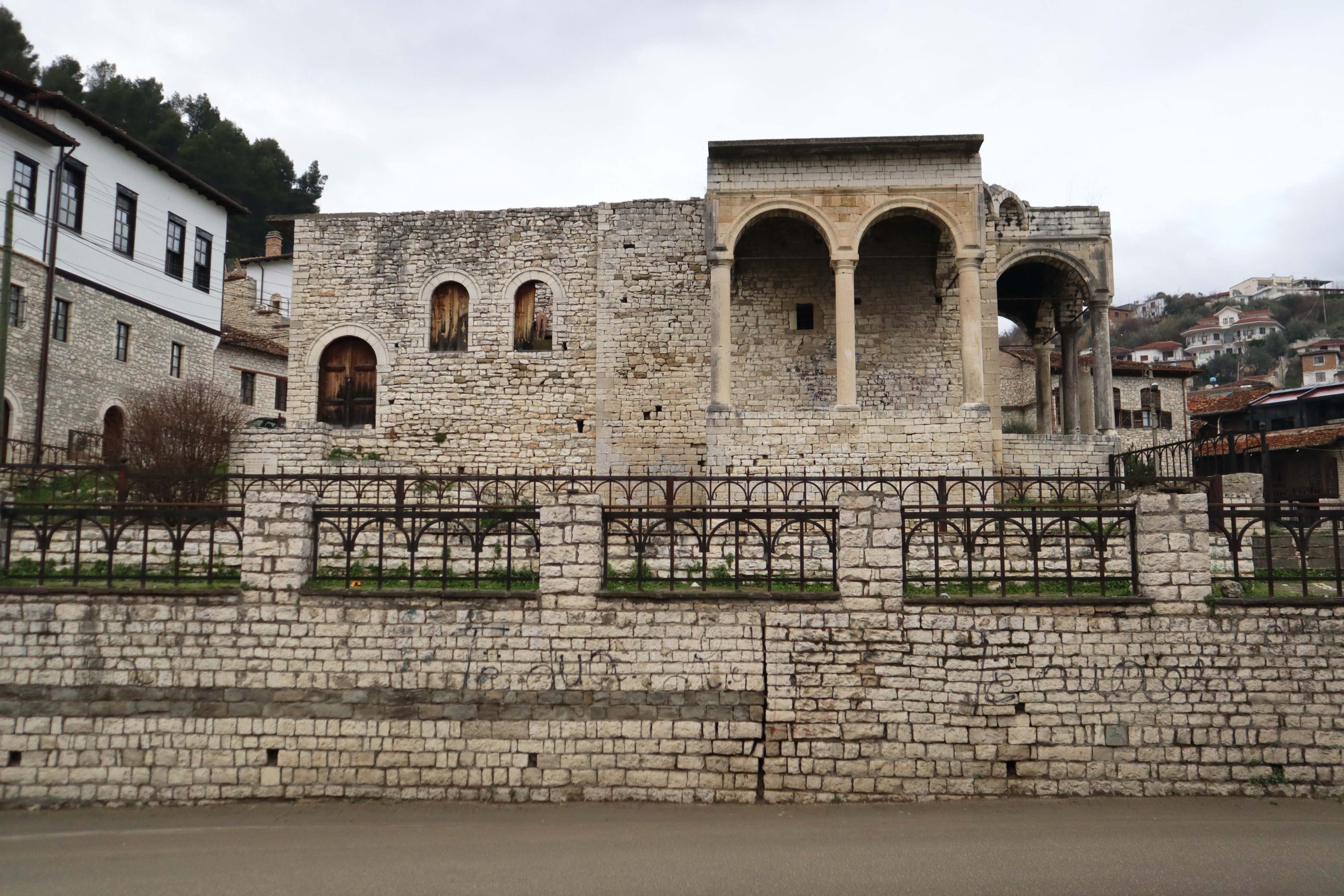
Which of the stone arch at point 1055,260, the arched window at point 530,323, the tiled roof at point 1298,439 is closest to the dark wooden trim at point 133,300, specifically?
the arched window at point 530,323

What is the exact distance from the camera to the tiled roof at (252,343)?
25811 millimetres

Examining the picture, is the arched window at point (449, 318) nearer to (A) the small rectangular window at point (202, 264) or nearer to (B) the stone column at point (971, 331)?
(A) the small rectangular window at point (202, 264)

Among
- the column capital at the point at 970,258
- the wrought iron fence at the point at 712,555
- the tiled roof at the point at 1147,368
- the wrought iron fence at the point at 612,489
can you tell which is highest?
the tiled roof at the point at 1147,368

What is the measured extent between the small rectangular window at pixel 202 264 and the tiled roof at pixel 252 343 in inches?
67.5

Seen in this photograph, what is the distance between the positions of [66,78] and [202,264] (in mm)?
18234

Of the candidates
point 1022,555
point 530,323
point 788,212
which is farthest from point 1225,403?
point 1022,555

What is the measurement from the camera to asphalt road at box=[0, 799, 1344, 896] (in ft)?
19.5

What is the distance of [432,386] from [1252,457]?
71.0 ft

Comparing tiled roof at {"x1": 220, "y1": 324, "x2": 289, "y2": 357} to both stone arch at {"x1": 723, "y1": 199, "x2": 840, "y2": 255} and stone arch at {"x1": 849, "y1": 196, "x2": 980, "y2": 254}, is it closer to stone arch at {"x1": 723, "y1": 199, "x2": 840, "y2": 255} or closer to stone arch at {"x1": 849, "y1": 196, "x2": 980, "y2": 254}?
stone arch at {"x1": 723, "y1": 199, "x2": 840, "y2": 255}

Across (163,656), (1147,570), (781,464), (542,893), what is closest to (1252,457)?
(781,464)

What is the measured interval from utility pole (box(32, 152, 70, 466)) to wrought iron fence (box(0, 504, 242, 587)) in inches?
403

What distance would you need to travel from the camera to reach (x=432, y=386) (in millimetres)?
17875

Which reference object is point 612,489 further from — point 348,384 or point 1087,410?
point 1087,410

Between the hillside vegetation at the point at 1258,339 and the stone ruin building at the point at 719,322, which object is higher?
the hillside vegetation at the point at 1258,339
